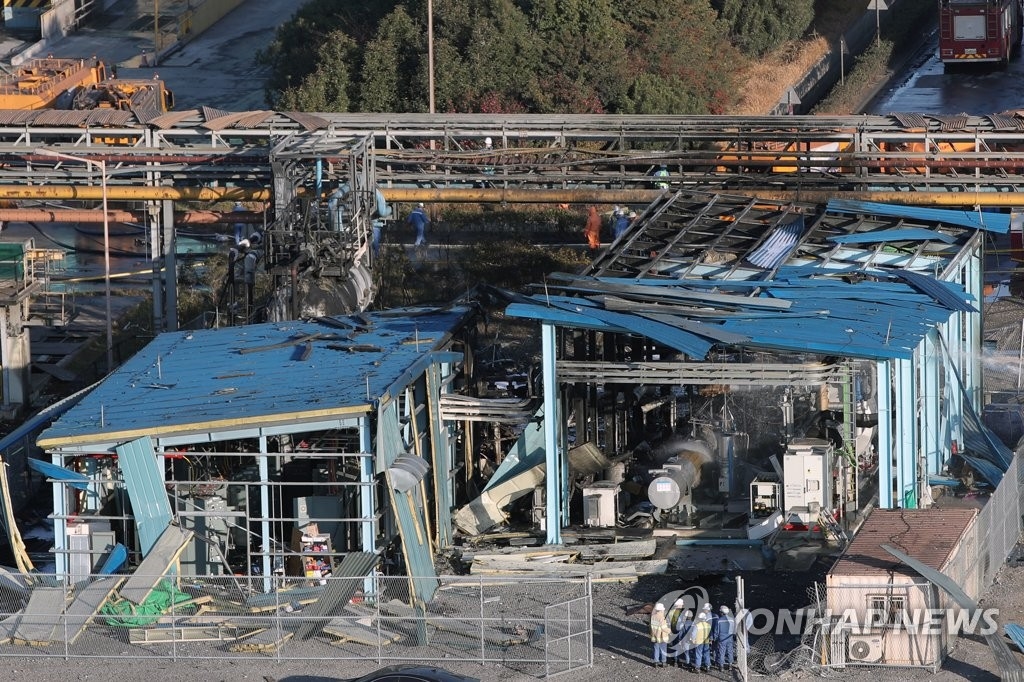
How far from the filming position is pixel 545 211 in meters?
48.6

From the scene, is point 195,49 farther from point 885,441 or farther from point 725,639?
point 725,639

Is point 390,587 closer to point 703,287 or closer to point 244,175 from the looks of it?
point 703,287

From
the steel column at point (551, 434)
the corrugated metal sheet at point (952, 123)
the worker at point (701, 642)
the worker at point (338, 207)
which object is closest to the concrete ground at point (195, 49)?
the worker at point (338, 207)

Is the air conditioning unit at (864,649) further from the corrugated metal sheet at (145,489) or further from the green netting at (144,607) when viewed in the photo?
the corrugated metal sheet at (145,489)

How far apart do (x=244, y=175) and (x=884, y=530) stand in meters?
20.1

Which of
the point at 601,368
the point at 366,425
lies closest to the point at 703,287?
the point at 601,368

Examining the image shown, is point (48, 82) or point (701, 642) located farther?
point (48, 82)

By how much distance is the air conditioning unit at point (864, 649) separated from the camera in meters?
24.4

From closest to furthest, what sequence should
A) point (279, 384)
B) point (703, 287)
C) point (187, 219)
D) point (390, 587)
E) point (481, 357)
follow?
point (390, 587), point (279, 384), point (703, 287), point (481, 357), point (187, 219)

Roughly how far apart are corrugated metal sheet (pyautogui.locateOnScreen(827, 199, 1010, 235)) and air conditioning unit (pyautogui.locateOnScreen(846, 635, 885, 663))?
41.4ft

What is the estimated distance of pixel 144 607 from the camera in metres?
26.4

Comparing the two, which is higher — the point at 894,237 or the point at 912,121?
the point at 912,121

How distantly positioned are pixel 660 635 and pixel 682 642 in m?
0.31

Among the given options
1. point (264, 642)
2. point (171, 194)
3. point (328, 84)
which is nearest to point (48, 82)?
point (328, 84)
